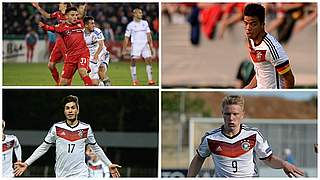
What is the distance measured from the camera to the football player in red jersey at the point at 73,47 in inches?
258

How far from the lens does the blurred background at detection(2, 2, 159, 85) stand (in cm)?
658

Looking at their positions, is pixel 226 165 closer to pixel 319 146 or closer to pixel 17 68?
pixel 319 146

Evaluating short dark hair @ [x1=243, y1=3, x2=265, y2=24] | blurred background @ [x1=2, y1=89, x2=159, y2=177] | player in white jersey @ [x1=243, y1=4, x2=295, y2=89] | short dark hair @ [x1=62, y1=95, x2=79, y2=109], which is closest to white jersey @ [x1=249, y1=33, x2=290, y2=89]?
player in white jersey @ [x1=243, y1=4, x2=295, y2=89]

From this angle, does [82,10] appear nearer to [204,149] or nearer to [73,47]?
[73,47]

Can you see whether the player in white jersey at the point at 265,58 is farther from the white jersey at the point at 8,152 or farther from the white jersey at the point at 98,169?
the white jersey at the point at 8,152

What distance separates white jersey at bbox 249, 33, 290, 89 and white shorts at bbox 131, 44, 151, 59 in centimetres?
81

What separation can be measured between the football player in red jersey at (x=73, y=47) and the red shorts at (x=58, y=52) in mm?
24

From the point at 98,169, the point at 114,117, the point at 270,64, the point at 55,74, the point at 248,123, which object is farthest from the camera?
the point at 248,123

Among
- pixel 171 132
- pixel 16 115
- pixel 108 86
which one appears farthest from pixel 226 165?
pixel 171 132

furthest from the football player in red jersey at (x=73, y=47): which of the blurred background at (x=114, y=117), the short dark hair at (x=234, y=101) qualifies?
the short dark hair at (x=234, y=101)

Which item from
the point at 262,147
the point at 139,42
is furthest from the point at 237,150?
the point at 139,42

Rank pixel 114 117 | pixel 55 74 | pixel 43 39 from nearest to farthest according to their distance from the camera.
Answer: pixel 55 74 → pixel 43 39 → pixel 114 117

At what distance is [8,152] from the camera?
21.7ft

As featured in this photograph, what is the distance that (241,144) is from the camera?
21.4 ft
